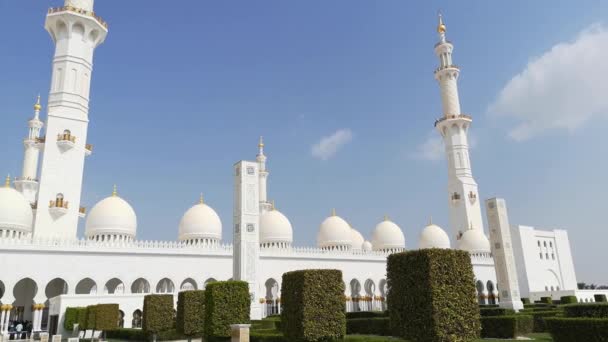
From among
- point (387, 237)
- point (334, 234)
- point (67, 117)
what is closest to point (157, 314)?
point (67, 117)

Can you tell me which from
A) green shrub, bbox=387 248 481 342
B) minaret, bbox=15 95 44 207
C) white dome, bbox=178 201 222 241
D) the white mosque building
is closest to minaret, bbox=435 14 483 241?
the white mosque building

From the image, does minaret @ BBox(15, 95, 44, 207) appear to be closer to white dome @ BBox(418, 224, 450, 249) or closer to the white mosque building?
the white mosque building

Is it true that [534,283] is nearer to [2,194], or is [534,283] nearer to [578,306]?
[578,306]

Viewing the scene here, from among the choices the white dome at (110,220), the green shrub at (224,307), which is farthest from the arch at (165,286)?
the green shrub at (224,307)

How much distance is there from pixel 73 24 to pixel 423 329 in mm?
34803

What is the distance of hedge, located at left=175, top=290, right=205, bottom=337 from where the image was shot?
1900cm

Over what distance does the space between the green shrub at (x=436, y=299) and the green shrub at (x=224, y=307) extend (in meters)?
7.40

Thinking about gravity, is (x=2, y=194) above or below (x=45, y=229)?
above

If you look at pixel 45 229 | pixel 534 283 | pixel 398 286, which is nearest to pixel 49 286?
pixel 45 229

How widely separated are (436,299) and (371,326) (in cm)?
1155

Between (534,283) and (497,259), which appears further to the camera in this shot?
(534,283)

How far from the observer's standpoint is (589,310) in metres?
16.5

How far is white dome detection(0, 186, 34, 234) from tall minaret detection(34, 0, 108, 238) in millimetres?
1127

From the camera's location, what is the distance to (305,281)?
14539 millimetres
